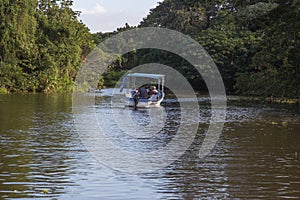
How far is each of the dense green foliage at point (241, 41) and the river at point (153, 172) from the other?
7400 millimetres

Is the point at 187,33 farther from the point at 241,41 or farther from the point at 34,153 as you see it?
the point at 34,153

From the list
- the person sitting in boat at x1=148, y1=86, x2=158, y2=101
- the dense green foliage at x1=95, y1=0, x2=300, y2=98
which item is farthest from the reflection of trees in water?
the person sitting in boat at x1=148, y1=86, x2=158, y2=101

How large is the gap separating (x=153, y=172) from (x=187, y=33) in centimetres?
5970

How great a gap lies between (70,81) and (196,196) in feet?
151

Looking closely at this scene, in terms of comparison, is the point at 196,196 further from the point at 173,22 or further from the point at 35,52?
the point at 173,22

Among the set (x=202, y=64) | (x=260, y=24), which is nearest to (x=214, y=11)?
(x=202, y=64)

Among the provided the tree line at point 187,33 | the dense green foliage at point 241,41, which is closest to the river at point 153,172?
the dense green foliage at point 241,41

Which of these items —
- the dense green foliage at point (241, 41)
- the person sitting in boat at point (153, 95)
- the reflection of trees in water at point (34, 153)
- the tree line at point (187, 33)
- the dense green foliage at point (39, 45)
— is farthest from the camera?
the dense green foliage at point (39, 45)

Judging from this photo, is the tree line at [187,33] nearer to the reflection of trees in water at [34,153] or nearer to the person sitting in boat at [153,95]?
the person sitting in boat at [153,95]

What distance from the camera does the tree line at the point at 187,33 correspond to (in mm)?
27750

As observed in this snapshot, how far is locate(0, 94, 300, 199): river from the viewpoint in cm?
1043

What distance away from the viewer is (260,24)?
28453 mm

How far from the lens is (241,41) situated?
62.1 m

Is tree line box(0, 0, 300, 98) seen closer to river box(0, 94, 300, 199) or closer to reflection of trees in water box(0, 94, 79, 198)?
river box(0, 94, 300, 199)
